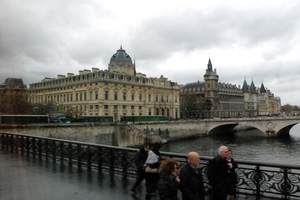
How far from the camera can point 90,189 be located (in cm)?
865

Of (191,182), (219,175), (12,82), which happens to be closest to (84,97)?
(12,82)

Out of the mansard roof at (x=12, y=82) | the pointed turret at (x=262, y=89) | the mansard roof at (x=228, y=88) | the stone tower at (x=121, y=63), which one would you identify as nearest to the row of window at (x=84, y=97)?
the stone tower at (x=121, y=63)

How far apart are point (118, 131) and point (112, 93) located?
63.9 feet

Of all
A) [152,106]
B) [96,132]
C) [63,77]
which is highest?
[63,77]

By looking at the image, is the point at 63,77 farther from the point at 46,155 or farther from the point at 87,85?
the point at 46,155

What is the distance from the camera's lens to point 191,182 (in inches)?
224

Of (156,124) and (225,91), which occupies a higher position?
(225,91)

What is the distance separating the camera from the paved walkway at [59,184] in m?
8.00

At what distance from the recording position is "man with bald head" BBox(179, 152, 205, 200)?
5.66 m

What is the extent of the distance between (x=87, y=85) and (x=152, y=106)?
19.7 m

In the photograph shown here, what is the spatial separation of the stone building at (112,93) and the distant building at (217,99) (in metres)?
17.6

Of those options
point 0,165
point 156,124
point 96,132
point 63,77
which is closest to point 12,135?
point 0,165

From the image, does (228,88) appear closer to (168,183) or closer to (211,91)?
(211,91)

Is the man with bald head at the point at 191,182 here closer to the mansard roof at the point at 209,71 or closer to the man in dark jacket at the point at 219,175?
the man in dark jacket at the point at 219,175
